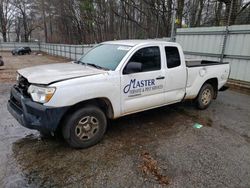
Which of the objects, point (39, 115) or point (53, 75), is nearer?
point (39, 115)

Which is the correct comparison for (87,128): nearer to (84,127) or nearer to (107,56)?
(84,127)

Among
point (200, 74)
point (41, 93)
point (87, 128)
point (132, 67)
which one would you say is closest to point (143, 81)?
point (132, 67)

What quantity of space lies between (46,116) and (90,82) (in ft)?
2.70

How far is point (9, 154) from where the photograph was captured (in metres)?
3.29

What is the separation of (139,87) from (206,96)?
2585 mm

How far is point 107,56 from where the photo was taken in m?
4.12

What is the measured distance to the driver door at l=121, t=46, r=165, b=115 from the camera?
368 centimetres

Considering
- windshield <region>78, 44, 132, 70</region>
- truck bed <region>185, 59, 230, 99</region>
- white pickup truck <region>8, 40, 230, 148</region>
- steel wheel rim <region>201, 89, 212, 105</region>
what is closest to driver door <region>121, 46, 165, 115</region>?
white pickup truck <region>8, 40, 230, 148</region>

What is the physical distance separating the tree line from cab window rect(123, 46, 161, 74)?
18.9 ft

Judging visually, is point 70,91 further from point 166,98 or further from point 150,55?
point 166,98

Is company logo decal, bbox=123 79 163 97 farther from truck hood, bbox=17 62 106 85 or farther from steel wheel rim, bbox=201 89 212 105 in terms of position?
steel wheel rim, bbox=201 89 212 105

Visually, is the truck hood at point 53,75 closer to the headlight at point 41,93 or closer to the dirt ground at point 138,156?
the headlight at point 41,93

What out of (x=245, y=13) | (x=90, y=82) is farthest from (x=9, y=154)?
(x=245, y=13)

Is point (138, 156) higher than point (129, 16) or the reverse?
the reverse
